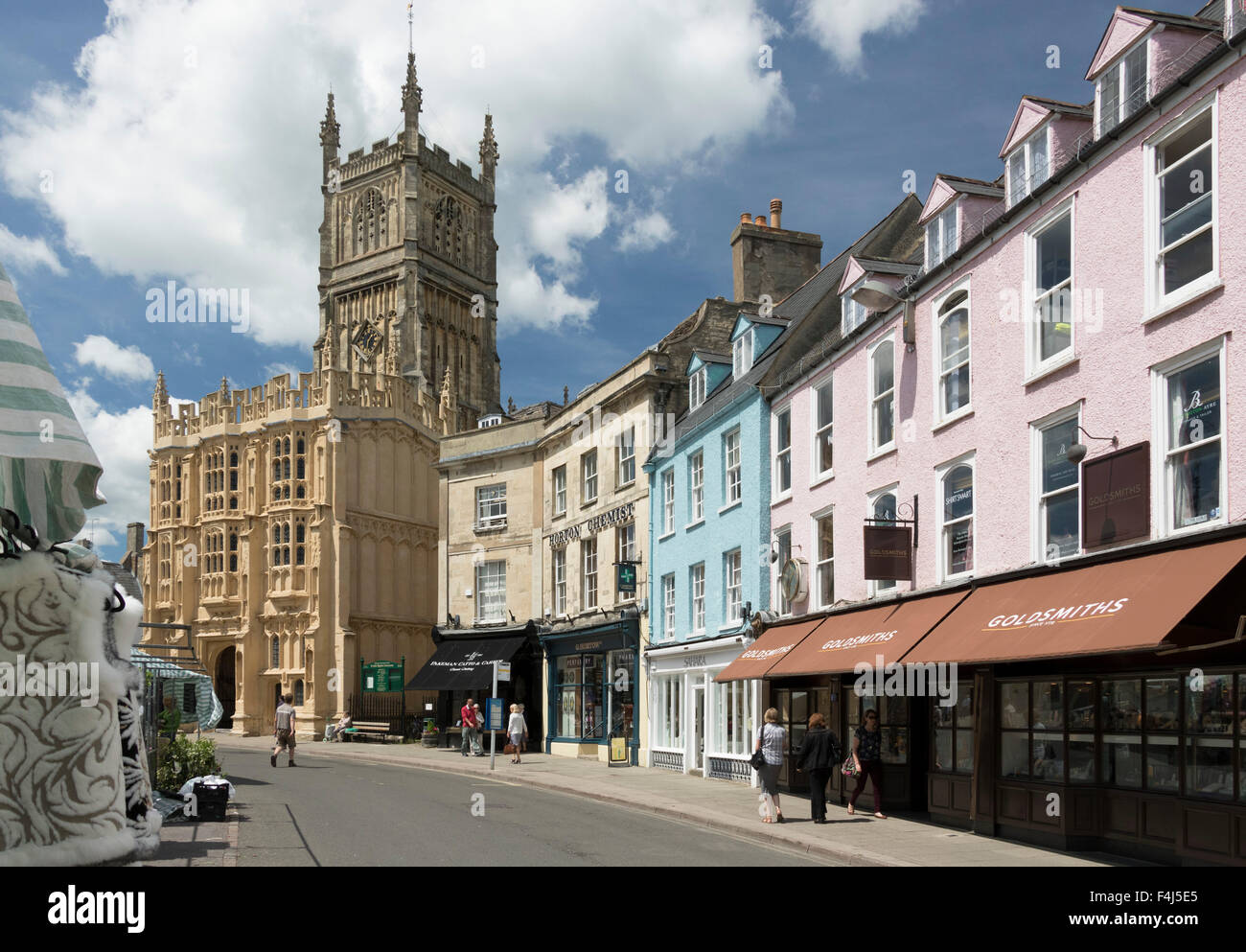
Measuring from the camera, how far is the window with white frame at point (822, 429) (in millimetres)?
23031

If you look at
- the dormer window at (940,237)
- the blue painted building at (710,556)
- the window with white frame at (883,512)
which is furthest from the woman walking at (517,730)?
the dormer window at (940,237)

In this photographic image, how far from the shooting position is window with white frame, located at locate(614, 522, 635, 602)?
3266cm

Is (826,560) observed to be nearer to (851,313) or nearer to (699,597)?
(851,313)

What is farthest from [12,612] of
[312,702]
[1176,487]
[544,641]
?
[312,702]

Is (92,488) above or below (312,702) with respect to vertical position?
above

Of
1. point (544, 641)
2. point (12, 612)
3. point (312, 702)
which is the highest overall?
point (12, 612)

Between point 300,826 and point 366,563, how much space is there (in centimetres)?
3595

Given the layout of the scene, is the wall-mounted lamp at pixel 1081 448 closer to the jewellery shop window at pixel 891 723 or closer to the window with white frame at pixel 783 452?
the jewellery shop window at pixel 891 723

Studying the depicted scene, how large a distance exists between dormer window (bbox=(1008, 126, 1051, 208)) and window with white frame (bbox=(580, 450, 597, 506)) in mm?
19670

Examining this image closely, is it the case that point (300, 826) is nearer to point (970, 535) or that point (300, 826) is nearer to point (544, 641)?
point (970, 535)

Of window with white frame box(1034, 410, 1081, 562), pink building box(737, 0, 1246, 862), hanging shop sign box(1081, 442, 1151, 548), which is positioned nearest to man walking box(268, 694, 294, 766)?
pink building box(737, 0, 1246, 862)

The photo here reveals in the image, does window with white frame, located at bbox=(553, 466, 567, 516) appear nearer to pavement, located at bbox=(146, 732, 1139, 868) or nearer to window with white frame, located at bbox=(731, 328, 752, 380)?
pavement, located at bbox=(146, 732, 1139, 868)

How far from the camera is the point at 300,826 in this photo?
16.4m
